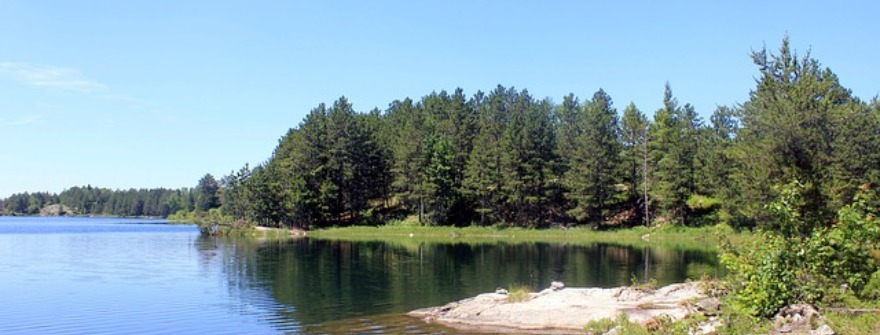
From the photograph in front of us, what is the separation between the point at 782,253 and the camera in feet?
59.0

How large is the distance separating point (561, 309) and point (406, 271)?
21.2m

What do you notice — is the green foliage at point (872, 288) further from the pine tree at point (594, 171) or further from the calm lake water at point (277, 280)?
the pine tree at point (594, 171)

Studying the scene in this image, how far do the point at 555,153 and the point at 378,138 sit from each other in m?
31.6

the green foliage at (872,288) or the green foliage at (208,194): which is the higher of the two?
the green foliage at (208,194)

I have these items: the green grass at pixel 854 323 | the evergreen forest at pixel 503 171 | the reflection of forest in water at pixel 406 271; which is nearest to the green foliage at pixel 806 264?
the green grass at pixel 854 323

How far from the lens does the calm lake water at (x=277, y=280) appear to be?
89.8ft

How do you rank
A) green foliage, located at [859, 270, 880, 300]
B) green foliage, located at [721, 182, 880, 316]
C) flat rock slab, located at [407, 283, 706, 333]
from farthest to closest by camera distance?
flat rock slab, located at [407, 283, 706, 333] → green foliage, located at [859, 270, 880, 300] → green foliage, located at [721, 182, 880, 316]

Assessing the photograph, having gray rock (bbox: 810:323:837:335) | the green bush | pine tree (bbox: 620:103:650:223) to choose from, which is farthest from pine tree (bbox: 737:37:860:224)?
pine tree (bbox: 620:103:650:223)

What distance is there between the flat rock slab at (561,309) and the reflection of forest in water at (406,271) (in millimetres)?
3408

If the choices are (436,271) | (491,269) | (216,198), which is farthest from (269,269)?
(216,198)

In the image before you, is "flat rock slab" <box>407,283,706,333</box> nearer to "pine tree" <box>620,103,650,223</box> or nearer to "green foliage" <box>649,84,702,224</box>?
"green foliage" <box>649,84,702,224</box>

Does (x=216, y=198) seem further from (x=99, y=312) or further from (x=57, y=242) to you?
(x=99, y=312)

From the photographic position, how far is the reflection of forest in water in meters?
32.5

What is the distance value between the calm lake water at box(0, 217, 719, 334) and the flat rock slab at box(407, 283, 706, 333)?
171cm
